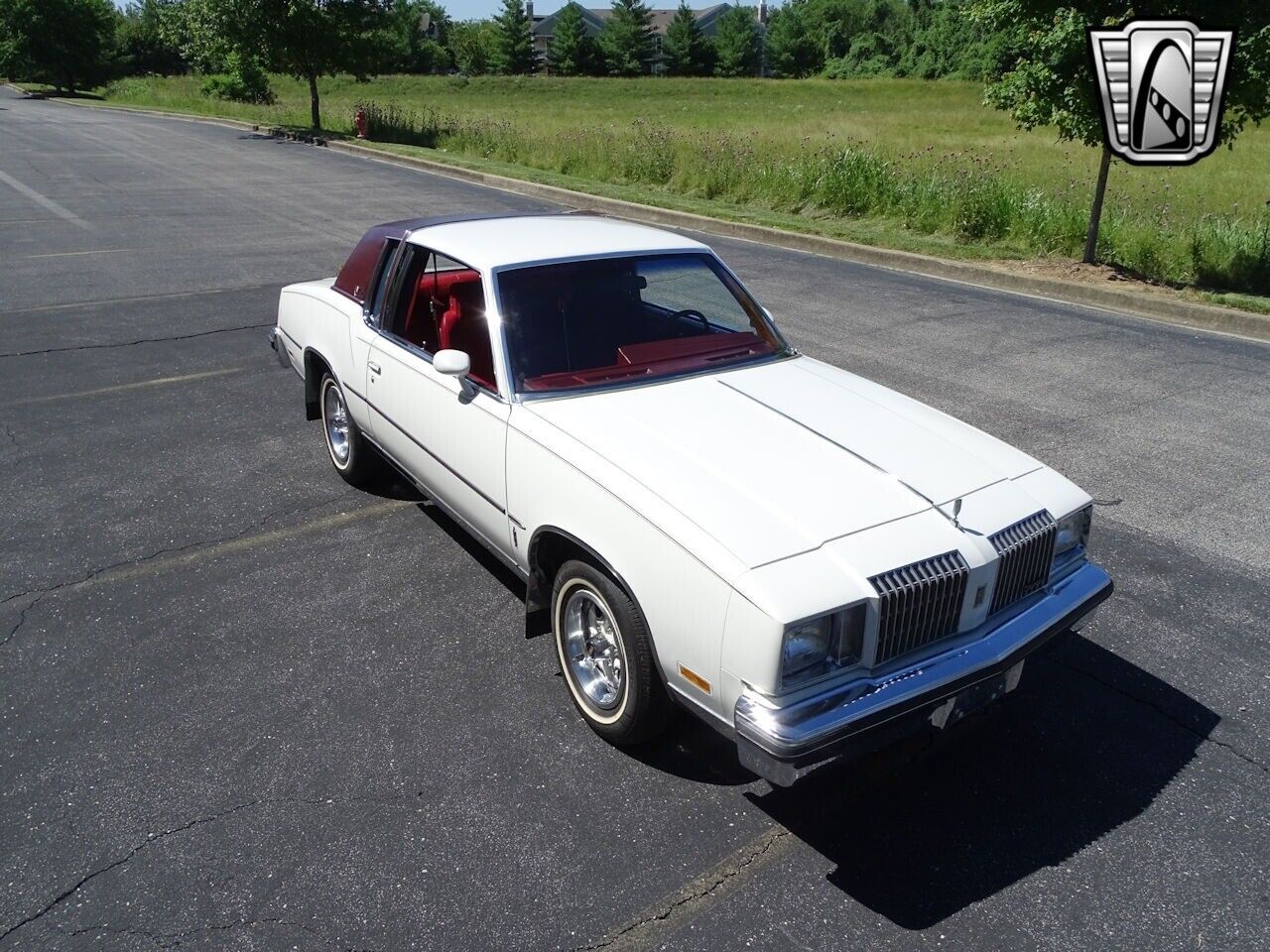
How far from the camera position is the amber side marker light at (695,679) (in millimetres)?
3109

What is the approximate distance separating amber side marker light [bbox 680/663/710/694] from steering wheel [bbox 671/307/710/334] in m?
2.03

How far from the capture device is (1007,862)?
3.19 metres

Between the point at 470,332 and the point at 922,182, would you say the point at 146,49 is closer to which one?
the point at 922,182

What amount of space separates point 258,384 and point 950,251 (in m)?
9.55

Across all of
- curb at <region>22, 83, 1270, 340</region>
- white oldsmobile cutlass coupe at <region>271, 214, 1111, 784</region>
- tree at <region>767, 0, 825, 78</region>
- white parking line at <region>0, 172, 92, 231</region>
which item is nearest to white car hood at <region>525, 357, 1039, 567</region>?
white oldsmobile cutlass coupe at <region>271, 214, 1111, 784</region>

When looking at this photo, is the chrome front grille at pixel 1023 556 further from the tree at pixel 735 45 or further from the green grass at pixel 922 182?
the tree at pixel 735 45

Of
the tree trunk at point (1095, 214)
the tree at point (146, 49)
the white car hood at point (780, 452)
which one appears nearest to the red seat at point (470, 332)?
the white car hood at point (780, 452)

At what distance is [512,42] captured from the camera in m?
90.9

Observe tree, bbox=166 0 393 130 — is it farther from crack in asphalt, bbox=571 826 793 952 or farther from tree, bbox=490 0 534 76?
tree, bbox=490 0 534 76

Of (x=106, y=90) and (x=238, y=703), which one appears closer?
A: (x=238, y=703)

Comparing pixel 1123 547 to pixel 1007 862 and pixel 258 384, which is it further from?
pixel 258 384

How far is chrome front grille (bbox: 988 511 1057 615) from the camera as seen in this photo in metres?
3.34

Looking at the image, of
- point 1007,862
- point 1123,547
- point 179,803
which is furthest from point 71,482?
point 1123,547

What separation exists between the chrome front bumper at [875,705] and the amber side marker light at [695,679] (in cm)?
16
